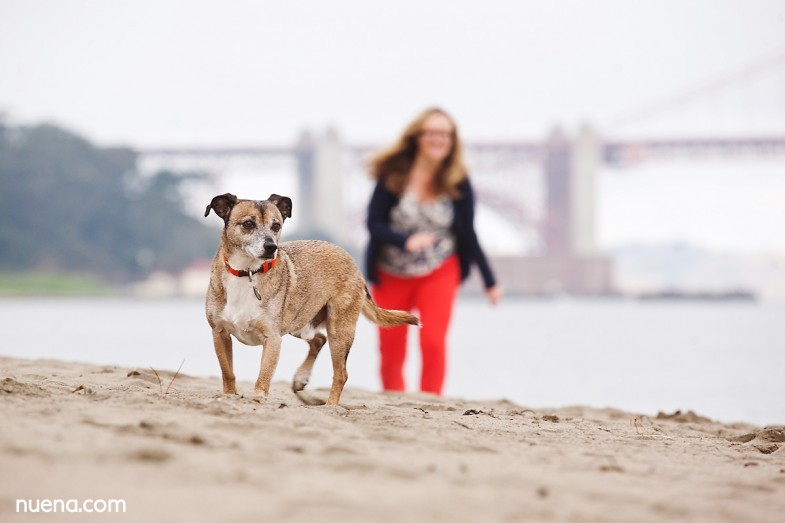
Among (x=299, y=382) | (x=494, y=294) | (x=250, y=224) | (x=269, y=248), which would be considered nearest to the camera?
(x=269, y=248)

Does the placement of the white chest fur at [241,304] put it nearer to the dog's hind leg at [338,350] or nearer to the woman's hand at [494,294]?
the dog's hind leg at [338,350]

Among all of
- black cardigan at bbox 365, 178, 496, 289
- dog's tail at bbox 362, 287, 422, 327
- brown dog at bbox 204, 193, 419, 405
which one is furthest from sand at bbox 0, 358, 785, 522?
black cardigan at bbox 365, 178, 496, 289

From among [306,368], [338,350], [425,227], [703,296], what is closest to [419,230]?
[425,227]

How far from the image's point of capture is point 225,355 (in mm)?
4633

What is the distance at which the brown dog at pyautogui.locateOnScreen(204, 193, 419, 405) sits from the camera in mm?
4430

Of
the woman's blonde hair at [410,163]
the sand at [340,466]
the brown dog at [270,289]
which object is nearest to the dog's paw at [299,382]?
the brown dog at [270,289]

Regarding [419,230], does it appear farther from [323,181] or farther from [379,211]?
[323,181]

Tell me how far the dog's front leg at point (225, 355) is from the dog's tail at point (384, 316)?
0.81 metres

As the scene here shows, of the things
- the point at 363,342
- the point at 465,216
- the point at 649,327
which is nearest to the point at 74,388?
the point at 465,216

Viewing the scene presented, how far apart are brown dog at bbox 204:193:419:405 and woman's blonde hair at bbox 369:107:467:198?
1.78 metres

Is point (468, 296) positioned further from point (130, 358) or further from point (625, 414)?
point (625, 414)

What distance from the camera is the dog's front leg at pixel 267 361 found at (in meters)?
4.51

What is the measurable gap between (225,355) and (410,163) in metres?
2.63

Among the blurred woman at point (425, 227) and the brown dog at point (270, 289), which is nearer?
the brown dog at point (270, 289)
